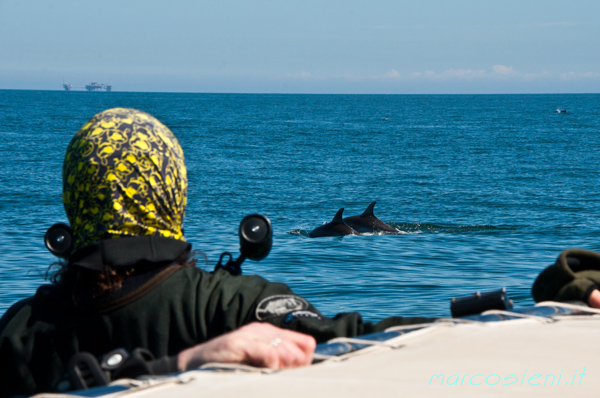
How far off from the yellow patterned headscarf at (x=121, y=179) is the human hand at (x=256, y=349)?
53 cm

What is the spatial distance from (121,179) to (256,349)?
2.43 ft

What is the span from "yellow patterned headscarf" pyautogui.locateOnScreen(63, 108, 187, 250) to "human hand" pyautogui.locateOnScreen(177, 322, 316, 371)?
21.0 inches

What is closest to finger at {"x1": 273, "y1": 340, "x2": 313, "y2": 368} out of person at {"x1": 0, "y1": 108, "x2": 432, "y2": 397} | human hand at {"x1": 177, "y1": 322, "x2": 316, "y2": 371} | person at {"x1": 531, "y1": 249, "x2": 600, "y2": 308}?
human hand at {"x1": 177, "y1": 322, "x2": 316, "y2": 371}


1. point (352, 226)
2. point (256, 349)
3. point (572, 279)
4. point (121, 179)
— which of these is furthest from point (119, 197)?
point (352, 226)

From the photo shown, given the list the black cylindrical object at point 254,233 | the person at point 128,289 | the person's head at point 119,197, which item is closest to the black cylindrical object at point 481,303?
the person at point 128,289

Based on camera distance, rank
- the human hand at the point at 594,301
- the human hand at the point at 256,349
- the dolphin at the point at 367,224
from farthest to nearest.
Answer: the dolphin at the point at 367,224
the human hand at the point at 594,301
the human hand at the point at 256,349

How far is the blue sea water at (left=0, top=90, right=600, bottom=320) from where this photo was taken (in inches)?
595

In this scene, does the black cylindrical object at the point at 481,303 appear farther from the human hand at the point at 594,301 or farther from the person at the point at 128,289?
the person at the point at 128,289

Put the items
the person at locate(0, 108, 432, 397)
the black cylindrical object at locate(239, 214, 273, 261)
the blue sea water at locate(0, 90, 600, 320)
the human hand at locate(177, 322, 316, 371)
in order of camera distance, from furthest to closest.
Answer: the blue sea water at locate(0, 90, 600, 320) → the black cylindrical object at locate(239, 214, 273, 261) → the person at locate(0, 108, 432, 397) → the human hand at locate(177, 322, 316, 371)

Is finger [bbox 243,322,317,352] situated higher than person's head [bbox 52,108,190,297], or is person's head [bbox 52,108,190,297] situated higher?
person's head [bbox 52,108,190,297]

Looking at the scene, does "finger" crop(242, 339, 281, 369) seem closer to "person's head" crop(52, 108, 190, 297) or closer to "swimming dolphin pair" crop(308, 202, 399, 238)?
"person's head" crop(52, 108, 190, 297)

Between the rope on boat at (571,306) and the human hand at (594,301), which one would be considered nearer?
the rope on boat at (571,306)

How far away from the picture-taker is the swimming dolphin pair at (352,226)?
22406 millimetres

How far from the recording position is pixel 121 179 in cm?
250
